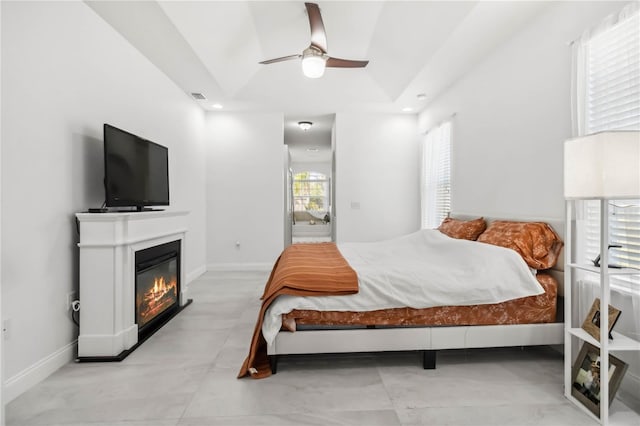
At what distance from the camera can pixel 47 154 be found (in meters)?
2.23

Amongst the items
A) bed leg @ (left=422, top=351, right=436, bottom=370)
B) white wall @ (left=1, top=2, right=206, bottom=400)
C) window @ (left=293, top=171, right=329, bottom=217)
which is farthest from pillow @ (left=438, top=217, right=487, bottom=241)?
window @ (left=293, top=171, right=329, bottom=217)

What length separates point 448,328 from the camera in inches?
89.5

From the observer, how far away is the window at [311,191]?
1191cm

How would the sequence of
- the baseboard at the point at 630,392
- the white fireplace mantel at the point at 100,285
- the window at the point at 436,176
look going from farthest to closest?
the window at the point at 436,176, the white fireplace mantel at the point at 100,285, the baseboard at the point at 630,392

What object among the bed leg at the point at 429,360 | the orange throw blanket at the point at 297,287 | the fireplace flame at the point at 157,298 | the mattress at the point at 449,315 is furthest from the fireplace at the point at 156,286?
the bed leg at the point at 429,360

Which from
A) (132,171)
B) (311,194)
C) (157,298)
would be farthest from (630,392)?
(311,194)

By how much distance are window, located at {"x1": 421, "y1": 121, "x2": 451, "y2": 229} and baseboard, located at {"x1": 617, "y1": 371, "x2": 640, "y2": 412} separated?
107 inches

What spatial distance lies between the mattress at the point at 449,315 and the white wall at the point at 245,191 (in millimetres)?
3527

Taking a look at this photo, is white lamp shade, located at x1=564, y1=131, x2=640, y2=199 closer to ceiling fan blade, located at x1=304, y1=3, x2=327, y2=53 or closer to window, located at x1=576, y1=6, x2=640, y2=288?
window, located at x1=576, y1=6, x2=640, y2=288

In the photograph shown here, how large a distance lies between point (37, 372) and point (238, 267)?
3586 mm

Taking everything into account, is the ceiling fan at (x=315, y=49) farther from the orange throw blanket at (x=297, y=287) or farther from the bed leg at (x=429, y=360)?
the bed leg at (x=429, y=360)

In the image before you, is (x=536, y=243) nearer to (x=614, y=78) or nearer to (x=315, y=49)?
(x=614, y=78)

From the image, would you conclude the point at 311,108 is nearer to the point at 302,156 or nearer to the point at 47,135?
the point at 47,135

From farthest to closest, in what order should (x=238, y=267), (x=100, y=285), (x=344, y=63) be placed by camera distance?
(x=238, y=267) → (x=344, y=63) → (x=100, y=285)
